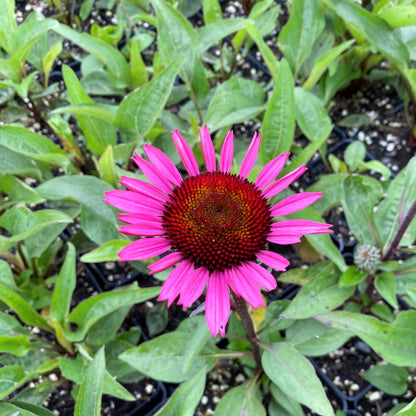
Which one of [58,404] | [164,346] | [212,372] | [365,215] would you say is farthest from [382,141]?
[58,404]

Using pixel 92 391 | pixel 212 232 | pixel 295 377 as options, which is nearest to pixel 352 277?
pixel 295 377

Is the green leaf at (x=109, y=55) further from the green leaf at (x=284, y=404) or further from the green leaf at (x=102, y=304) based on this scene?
the green leaf at (x=284, y=404)

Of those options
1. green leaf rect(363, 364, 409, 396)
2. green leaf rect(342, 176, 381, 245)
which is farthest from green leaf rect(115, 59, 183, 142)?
green leaf rect(363, 364, 409, 396)

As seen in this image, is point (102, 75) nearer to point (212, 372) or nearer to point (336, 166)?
point (336, 166)

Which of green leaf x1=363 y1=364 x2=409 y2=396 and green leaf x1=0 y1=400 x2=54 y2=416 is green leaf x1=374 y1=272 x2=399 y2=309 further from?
green leaf x1=0 y1=400 x2=54 y2=416

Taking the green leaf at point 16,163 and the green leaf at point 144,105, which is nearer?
the green leaf at point 144,105

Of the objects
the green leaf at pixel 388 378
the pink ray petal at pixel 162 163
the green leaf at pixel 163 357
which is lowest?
the green leaf at pixel 388 378

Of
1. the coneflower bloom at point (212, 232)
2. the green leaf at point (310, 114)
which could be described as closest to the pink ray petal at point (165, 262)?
the coneflower bloom at point (212, 232)
